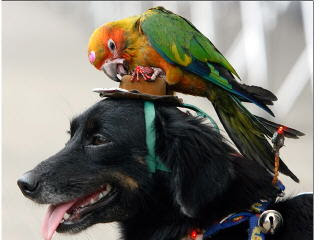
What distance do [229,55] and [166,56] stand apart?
4.67 metres

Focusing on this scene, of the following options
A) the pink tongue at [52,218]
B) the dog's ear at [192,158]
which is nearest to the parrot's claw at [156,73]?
the dog's ear at [192,158]

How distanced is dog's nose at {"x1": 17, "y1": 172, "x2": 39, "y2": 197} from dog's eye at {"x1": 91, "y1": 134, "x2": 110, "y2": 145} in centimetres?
27

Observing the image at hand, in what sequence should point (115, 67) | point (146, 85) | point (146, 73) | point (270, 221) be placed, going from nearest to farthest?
point (270, 221) < point (146, 85) < point (146, 73) < point (115, 67)

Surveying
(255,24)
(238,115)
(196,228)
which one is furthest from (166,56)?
(255,24)

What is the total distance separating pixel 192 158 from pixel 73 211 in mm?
535

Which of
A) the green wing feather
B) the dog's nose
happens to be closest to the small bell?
the green wing feather

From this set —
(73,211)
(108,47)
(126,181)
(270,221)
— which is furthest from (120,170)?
(108,47)

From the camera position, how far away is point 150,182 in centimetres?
221

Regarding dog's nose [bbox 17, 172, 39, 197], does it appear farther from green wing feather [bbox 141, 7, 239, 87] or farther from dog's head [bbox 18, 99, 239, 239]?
green wing feather [bbox 141, 7, 239, 87]

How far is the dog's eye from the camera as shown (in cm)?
223

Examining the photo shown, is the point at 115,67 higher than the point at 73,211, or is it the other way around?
the point at 115,67

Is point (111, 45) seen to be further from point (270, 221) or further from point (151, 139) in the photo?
point (270, 221)

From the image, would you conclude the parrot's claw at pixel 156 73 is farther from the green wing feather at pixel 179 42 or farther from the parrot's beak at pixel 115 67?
the parrot's beak at pixel 115 67

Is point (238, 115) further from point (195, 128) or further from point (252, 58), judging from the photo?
point (252, 58)
